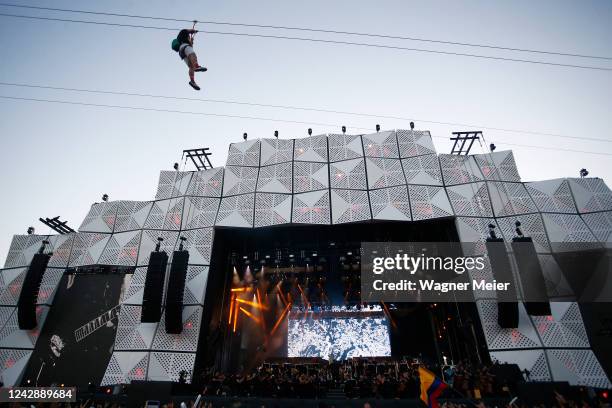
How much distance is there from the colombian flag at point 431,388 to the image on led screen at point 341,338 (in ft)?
38.9

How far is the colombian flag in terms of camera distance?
5.53 m

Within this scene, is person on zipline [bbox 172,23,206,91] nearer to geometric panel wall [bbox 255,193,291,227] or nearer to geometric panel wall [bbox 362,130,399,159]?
geometric panel wall [bbox 255,193,291,227]

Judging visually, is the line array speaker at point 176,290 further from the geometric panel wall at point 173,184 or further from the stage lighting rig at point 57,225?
the stage lighting rig at point 57,225

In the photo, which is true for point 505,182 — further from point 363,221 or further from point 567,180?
point 363,221

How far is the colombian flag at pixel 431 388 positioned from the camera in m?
5.53

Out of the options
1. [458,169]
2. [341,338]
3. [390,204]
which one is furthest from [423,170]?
[341,338]

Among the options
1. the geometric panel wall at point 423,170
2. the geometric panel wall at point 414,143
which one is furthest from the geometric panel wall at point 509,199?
the geometric panel wall at point 414,143

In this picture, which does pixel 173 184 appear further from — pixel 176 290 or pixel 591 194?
pixel 591 194

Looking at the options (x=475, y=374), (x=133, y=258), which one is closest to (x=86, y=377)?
(x=133, y=258)

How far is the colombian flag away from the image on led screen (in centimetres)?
1186

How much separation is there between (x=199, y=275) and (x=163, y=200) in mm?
4676

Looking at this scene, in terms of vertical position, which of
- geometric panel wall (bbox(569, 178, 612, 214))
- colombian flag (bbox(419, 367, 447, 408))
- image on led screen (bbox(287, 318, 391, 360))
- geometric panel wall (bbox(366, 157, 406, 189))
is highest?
geometric panel wall (bbox(366, 157, 406, 189))

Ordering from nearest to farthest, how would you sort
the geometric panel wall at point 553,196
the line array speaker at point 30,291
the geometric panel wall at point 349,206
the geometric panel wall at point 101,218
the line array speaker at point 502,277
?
the line array speaker at point 502,277
the line array speaker at point 30,291
the geometric panel wall at point 553,196
the geometric panel wall at point 349,206
the geometric panel wall at point 101,218

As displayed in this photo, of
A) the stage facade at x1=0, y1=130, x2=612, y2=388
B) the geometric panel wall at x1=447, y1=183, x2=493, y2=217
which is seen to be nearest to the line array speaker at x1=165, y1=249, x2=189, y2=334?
the stage facade at x1=0, y1=130, x2=612, y2=388
